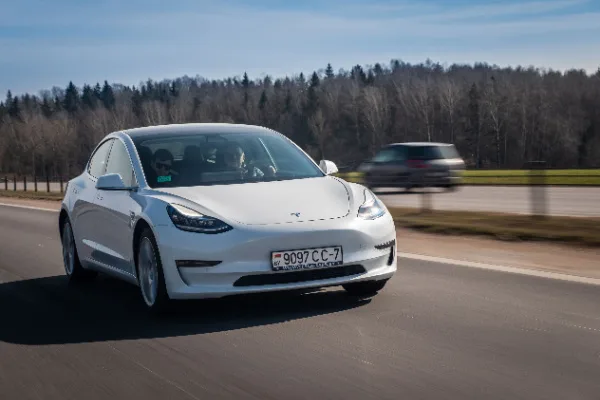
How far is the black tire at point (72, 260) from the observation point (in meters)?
9.92

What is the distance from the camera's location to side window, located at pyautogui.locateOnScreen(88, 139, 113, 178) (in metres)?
9.38

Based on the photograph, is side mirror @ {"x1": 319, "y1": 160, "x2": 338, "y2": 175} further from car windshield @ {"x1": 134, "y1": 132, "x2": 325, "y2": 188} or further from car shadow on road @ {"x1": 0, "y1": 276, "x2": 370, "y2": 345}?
car shadow on road @ {"x1": 0, "y1": 276, "x2": 370, "y2": 345}

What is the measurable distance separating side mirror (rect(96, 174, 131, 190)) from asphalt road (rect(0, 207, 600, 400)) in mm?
990

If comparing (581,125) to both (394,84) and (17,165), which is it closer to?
(394,84)

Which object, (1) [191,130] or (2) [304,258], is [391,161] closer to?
(1) [191,130]

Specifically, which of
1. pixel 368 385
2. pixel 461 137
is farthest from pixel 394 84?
pixel 368 385

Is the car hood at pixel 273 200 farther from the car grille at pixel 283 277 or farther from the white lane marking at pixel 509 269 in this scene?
the white lane marking at pixel 509 269

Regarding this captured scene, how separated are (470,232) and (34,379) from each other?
31.9 feet

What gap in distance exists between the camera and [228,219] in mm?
7043

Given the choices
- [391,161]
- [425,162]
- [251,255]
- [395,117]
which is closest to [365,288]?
[251,255]

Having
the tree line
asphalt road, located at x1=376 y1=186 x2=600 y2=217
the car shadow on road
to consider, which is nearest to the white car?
the car shadow on road

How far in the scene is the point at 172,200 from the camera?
24.3 ft

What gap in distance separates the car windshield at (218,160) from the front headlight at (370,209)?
31.1 inches

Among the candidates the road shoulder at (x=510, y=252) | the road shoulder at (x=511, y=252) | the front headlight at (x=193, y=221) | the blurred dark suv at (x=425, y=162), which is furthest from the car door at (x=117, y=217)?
the blurred dark suv at (x=425, y=162)
